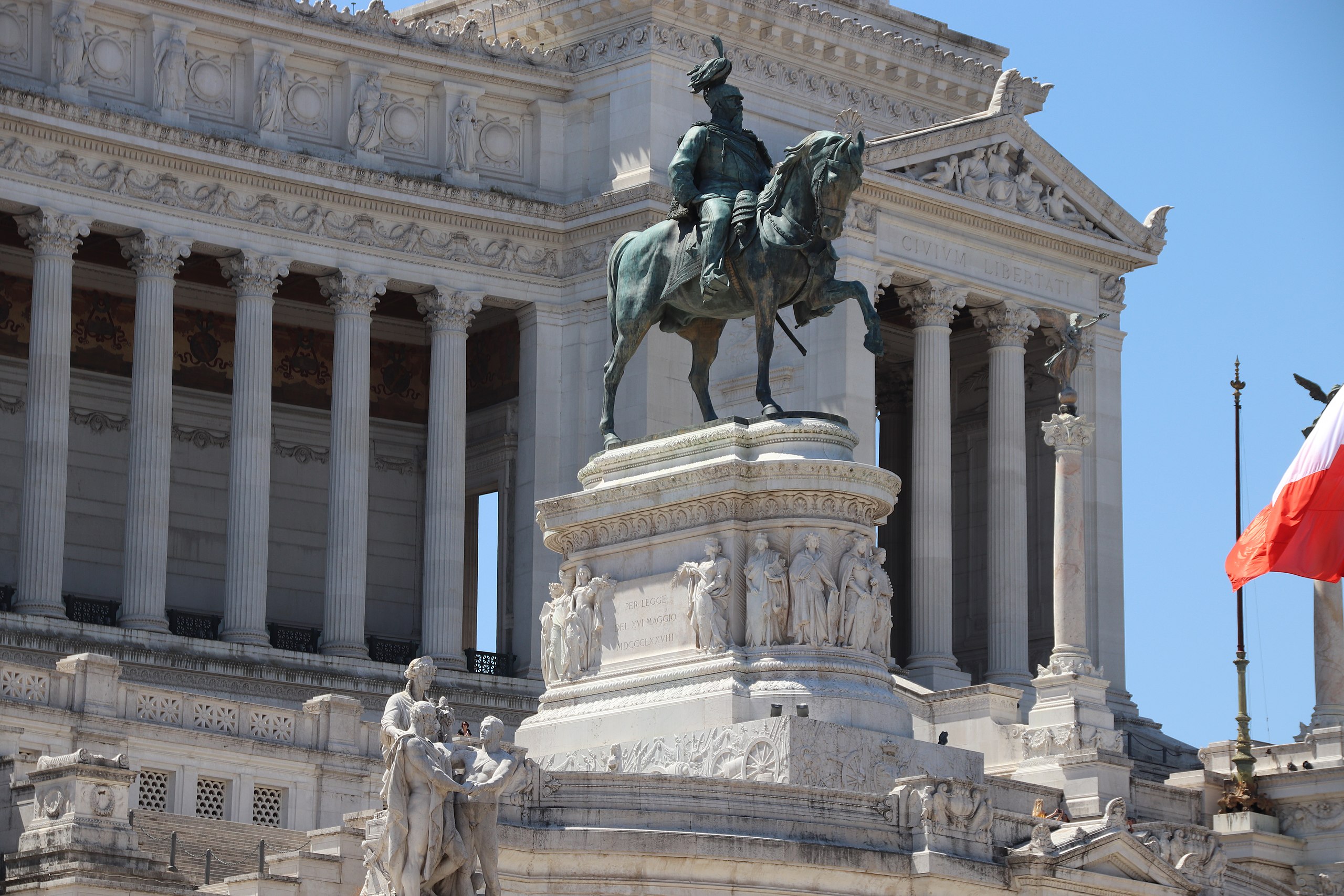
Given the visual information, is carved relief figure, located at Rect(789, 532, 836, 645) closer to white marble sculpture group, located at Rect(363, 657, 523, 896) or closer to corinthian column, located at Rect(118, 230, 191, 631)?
white marble sculpture group, located at Rect(363, 657, 523, 896)

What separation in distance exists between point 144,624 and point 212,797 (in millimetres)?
13509

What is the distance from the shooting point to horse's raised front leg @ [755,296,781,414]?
40781 millimetres

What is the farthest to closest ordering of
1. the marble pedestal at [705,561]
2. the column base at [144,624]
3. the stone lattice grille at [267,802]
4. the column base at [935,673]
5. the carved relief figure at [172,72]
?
the column base at [935,673], the carved relief figure at [172,72], the column base at [144,624], the stone lattice grille at [267,802], the marble pedestal at [705,561]

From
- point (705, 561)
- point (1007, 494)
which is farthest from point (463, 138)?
point (705, 561)

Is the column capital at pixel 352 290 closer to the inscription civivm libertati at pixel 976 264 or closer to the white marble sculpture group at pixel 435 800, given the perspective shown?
the inscription civivm libertati at pixel 976 264

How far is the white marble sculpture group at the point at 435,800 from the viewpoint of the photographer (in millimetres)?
28203

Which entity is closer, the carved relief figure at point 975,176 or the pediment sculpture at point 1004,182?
the pediment sculpture at point 1004,182

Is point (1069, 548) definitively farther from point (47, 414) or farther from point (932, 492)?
point (47, 414)

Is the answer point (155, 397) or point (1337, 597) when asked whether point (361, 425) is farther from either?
point (1337, 597)

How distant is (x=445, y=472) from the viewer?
6706 centimetres

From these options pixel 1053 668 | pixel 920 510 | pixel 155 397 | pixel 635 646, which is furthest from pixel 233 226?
pixel 635 646

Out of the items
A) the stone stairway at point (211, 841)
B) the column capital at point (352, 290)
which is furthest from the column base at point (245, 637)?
the stone stairway at point (211, 841)

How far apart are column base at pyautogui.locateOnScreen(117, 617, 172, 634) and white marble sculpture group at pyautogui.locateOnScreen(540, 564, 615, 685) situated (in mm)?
21164

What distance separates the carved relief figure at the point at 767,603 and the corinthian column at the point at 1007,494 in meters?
30.6
